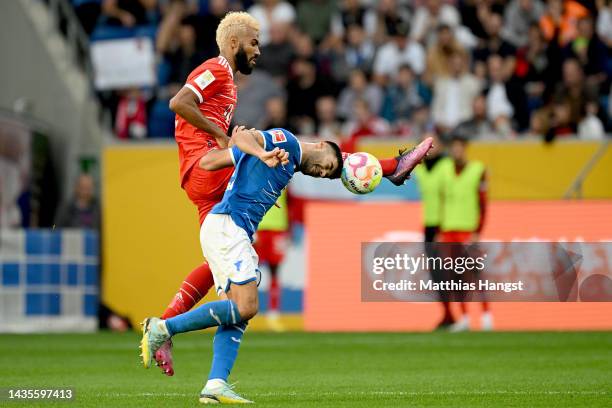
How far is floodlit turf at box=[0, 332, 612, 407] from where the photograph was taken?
8.74 m

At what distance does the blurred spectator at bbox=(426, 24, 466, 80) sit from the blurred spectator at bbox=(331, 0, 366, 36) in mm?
1770

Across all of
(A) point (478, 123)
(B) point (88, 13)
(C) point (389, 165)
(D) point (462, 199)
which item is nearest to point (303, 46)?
(A) point (478, 123)

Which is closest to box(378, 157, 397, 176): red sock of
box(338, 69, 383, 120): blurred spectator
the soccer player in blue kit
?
the soccer player in blue kit

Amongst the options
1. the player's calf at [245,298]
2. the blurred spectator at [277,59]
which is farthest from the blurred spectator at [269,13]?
the player's calf at [245,298]

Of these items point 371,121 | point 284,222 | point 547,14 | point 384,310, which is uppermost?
point 547,14

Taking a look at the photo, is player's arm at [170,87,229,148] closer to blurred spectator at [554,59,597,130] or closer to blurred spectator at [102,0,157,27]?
blurred spectator at [554,59,597,130]

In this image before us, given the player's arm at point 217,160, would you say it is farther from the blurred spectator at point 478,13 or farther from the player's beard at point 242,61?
the blurred spectator at point 478,13

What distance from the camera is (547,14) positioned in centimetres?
1917

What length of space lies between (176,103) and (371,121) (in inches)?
366

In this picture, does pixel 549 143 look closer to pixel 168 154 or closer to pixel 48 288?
pixel 168 154

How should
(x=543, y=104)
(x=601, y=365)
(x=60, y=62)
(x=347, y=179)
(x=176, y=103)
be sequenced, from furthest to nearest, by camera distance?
(x=60, y=62) < (x=543, y=104) < (x=601, y=365) < (x=176, y=103) < (x=347, y=179)

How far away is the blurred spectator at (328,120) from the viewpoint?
18.0 meters

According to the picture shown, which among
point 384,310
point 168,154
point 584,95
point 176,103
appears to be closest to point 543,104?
point 584,95

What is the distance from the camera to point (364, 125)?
59.8 feet
